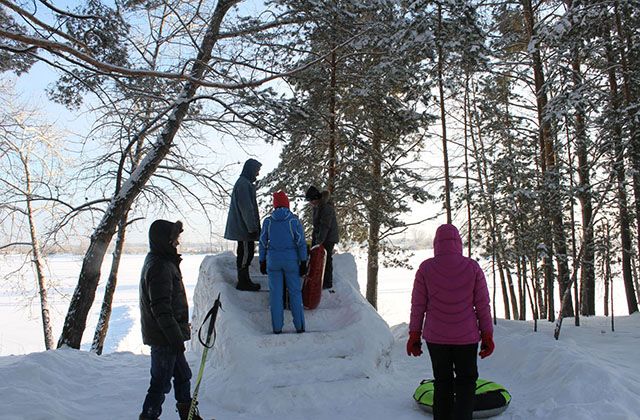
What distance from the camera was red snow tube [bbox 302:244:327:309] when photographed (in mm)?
6445

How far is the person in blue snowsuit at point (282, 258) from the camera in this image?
5.58 m

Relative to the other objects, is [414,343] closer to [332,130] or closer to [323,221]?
[323,221]

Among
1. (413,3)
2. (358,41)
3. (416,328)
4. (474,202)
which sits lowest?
(416,328)

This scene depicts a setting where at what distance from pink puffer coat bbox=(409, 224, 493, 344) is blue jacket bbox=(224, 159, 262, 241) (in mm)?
3175

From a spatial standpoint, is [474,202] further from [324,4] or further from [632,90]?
[324,4]

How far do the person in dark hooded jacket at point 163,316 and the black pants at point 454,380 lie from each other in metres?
2.22

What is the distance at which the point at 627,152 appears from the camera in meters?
8.77

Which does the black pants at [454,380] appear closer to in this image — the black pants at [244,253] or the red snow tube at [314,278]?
the red snow tube at [314,278]

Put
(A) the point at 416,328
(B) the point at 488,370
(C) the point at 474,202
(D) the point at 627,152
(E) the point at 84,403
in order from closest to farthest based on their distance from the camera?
(A) the point at 416,328, (E) the point at 84,403, (B) the point at 488,370, (D) the point at 627,152, (C) the point at 474,202

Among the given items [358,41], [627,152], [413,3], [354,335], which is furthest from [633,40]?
[354,335]

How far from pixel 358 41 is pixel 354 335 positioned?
533 centimetres

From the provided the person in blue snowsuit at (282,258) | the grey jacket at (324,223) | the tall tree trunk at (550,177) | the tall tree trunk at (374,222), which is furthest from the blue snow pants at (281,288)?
the tall tree trunk at (550,177)

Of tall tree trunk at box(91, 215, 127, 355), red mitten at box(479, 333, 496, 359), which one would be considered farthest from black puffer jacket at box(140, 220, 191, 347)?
tall tree trunk at box(91, 215, 127, 355)

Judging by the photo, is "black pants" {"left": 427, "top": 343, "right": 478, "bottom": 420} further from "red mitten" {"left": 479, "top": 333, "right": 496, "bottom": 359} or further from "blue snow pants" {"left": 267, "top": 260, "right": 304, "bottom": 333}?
"blue snow pants" {"left": 267, "top": 260, "right": 304, "bottom": 333}
